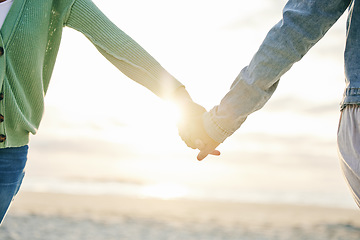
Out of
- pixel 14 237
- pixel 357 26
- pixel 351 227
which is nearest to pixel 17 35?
pixel 357 26

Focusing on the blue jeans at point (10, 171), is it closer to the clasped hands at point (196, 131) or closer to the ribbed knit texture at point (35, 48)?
the ribbed knit texture at point (35, 48)

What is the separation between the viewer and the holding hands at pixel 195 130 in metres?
2.88

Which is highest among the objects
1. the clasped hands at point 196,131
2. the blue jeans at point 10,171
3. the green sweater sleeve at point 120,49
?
the green sweater sleeve at point 120,49

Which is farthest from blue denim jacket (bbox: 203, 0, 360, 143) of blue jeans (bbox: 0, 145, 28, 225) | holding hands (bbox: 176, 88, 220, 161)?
blue jeans (bbox: 0, 145, 28, 225)

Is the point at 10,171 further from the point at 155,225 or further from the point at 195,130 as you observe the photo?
the point at 155,225

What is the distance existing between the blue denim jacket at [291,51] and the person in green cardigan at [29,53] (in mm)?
641

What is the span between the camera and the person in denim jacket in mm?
1895

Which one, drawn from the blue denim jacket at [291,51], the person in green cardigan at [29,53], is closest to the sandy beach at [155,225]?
the person in green cardigan at [29,53]

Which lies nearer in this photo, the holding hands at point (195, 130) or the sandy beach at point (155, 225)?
the holding hands at point (195, 130)

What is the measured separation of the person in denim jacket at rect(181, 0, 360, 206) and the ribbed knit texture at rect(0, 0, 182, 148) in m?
0.62

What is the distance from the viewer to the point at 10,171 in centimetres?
216

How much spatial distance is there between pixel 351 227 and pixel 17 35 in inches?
381

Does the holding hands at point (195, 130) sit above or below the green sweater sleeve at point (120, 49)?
below

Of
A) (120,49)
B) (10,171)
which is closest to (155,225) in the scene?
(120,49)
